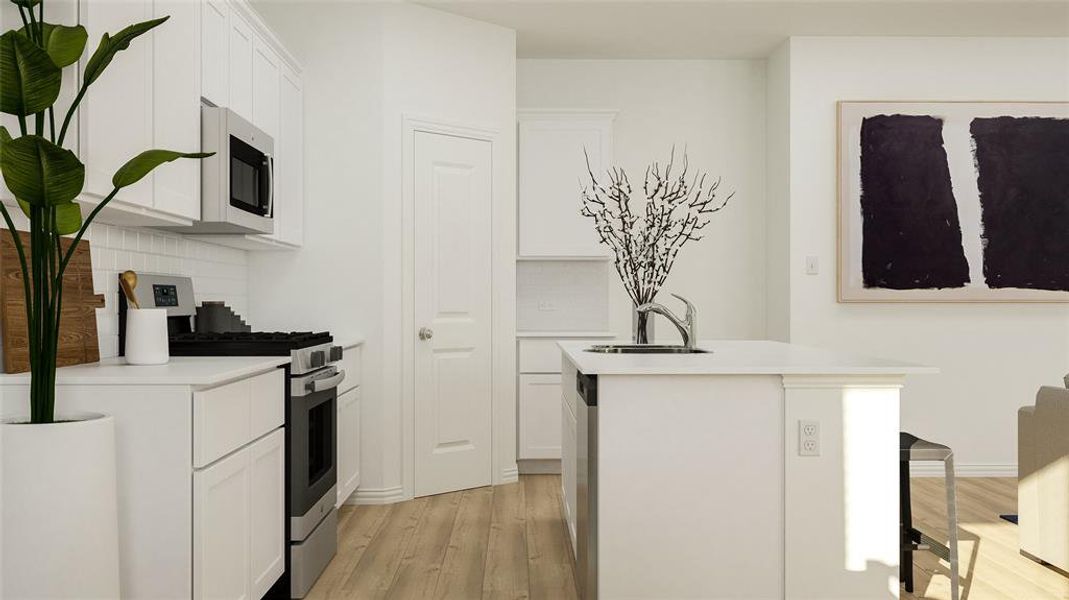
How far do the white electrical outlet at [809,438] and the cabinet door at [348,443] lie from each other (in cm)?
224

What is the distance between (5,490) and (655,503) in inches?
70.1

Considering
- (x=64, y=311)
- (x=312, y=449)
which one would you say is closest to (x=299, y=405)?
(x=312, y=449)

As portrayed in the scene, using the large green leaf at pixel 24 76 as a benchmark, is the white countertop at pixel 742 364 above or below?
below

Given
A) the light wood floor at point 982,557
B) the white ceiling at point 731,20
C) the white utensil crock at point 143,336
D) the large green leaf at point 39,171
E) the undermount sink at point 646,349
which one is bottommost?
the light wood floor at point 982,557

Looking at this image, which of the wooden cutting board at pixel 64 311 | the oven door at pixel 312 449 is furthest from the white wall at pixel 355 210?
the wooden cutting board at pixel 64 311

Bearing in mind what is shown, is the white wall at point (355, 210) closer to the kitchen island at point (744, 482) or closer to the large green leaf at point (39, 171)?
the kitchen island at point (744, 482)

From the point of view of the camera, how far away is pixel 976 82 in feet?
17.5

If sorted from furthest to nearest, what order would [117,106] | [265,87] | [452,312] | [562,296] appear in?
1. [562,296]
2. [452,312]
3. [265,87]
4. [117,106]

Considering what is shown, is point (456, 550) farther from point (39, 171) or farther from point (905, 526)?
point (39, 171)

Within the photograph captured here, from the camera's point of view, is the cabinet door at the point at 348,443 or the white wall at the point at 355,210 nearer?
the cabinet door at the point at 348,443

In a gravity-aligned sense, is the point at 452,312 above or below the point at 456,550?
above

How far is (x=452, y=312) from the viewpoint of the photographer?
15.8 feet

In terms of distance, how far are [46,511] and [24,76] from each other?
3.32 feet

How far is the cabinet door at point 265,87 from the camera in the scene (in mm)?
3795
